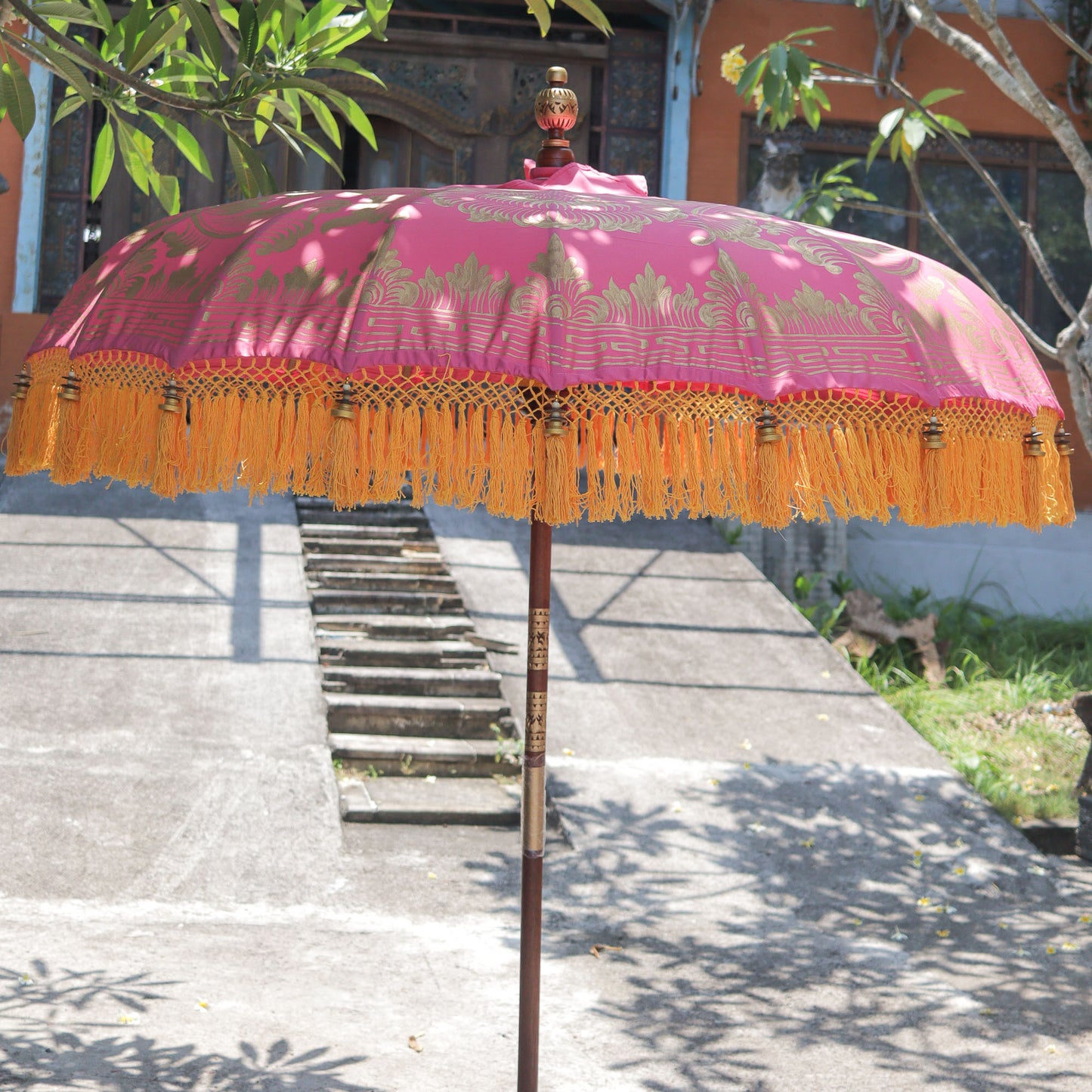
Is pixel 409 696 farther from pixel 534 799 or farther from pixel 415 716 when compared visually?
pixel 534 799

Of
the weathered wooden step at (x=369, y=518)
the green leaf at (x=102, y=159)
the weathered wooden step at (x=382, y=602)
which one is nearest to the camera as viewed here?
the green leaf at (x=102, y=159)

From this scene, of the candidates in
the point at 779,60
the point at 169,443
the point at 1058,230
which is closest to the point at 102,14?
the point at 169,443

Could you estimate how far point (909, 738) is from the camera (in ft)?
23.5

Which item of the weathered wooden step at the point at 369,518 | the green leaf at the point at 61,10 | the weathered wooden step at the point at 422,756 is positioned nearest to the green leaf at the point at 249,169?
the green leaf at the point at 61,10

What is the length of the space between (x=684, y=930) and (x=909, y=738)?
8.16 ft

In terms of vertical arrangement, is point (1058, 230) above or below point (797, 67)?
above

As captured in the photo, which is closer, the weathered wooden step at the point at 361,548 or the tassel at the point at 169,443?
the tassel at the point at 169,443

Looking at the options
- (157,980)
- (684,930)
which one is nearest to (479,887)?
(684,930)

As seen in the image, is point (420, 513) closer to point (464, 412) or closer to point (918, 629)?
point (918, 629)

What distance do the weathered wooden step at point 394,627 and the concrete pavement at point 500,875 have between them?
0.19 m

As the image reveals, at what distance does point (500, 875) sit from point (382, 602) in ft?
8.82

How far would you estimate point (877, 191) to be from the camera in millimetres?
11586

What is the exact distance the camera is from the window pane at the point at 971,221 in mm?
11570

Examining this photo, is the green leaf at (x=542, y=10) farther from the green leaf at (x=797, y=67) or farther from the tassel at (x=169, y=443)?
the green leaf at (x=797, y=67)
